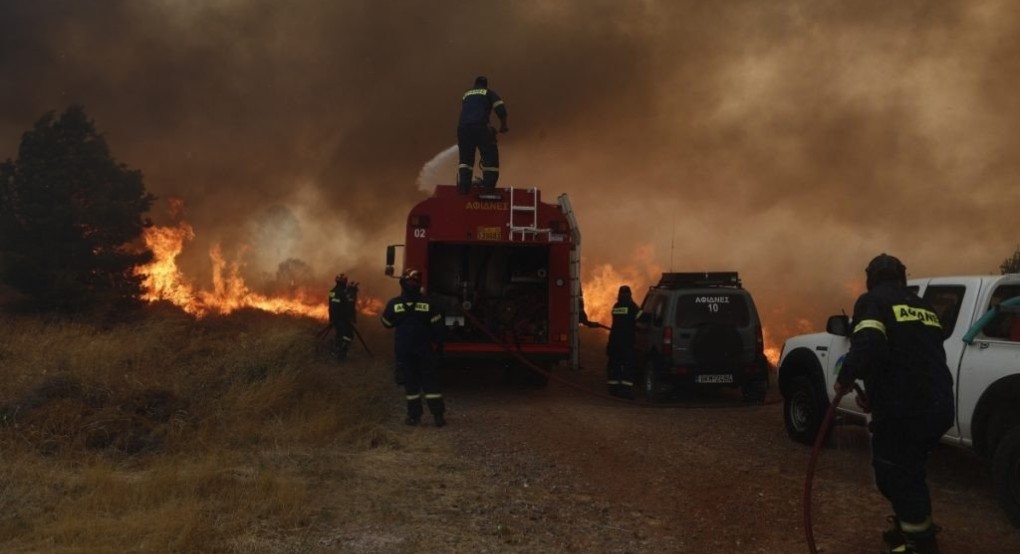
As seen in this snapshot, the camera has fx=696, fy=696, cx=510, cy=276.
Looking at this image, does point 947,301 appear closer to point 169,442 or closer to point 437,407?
point 437,407

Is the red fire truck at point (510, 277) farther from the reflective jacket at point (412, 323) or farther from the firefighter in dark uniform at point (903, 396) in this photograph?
the firefighter in dark uniform at point (903, 396)

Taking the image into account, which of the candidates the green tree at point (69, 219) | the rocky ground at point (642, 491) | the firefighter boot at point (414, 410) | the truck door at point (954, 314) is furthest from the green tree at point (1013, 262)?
the green tree at point (69, 219)

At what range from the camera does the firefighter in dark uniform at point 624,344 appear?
33.0ft

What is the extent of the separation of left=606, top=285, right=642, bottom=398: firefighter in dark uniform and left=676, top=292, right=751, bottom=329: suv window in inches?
31.8

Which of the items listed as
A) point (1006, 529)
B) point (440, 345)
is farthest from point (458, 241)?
point (1006, 529)

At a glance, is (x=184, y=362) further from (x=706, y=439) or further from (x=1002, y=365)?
(x=1002, y=365)

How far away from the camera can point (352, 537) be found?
4.04 metres

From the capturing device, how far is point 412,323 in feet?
25.6

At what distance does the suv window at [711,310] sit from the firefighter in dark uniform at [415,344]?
3.57 metres

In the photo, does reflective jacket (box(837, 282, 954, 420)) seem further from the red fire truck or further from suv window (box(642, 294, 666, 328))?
the red fire truck

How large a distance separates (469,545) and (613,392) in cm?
650

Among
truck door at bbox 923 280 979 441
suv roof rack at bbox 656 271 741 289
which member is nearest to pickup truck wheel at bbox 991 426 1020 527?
truck door at bbox 923 280 979 441

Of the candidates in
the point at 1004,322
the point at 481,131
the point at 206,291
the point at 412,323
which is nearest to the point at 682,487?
the point at 1004,322

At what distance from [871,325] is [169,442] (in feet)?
17.9
